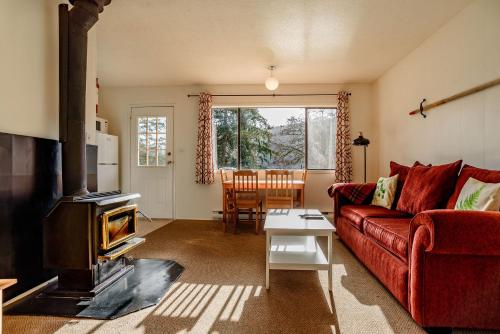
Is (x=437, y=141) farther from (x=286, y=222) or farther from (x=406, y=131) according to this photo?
(x=286, y=222)

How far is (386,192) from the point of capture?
311 centimetres

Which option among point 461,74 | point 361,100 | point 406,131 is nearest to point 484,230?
point 461,74

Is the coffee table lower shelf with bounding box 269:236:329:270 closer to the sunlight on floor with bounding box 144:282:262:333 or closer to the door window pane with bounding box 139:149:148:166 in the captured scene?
the sunlight on floor with bounding box 144:282:262:333

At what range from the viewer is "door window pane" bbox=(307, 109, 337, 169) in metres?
5.06

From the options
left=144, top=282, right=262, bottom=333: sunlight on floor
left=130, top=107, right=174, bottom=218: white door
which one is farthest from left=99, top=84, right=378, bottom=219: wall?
left=144, top=282, right=262, bottom=333: sunlight on floor

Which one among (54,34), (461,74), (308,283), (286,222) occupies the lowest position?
(308,283)

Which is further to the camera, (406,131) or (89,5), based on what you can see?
(406,131)

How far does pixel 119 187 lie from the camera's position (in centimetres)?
520

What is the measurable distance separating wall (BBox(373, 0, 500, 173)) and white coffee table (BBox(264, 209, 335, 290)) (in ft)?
5.00

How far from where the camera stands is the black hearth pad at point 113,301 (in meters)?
1.86

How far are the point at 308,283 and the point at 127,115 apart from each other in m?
4.39

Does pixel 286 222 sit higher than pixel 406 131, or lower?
lower

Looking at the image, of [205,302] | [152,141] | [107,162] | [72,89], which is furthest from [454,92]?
[107,162]

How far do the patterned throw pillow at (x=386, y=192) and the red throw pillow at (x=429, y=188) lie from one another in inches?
9.8
